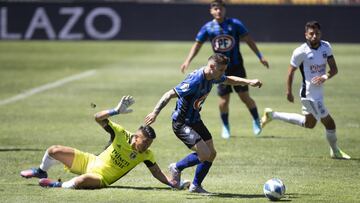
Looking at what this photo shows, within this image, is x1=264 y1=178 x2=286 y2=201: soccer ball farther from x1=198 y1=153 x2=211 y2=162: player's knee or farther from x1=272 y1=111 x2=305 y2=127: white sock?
x1=272 y1=111 x2=305 y2=127: white sock

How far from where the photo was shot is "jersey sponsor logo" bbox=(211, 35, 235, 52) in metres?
19.2

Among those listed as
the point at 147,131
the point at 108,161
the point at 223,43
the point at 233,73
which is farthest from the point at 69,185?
the point at 233,73

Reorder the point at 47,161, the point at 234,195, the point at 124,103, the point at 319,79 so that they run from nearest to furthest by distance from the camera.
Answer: the point at 124,103
the point at 234,195
the point at 47,161
the point at 319,79

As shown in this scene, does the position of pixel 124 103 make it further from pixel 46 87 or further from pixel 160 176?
pixel 46 87

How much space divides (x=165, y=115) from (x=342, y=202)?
1124 centimetres

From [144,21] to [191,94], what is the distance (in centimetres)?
2896

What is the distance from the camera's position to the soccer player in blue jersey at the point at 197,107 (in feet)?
43.1

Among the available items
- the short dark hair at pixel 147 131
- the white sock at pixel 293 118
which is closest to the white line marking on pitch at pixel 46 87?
the white sock at pixel 293 118

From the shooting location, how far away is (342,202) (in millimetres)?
12617

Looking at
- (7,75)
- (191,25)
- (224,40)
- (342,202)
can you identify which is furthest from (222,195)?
(191,25)

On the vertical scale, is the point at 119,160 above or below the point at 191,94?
below

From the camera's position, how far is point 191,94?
43.7 ft

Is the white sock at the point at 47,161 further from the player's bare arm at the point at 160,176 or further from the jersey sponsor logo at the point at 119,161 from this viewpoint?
the player's bare arm at the point at 160,176

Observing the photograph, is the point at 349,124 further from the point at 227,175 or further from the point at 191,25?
the point at 191,25
